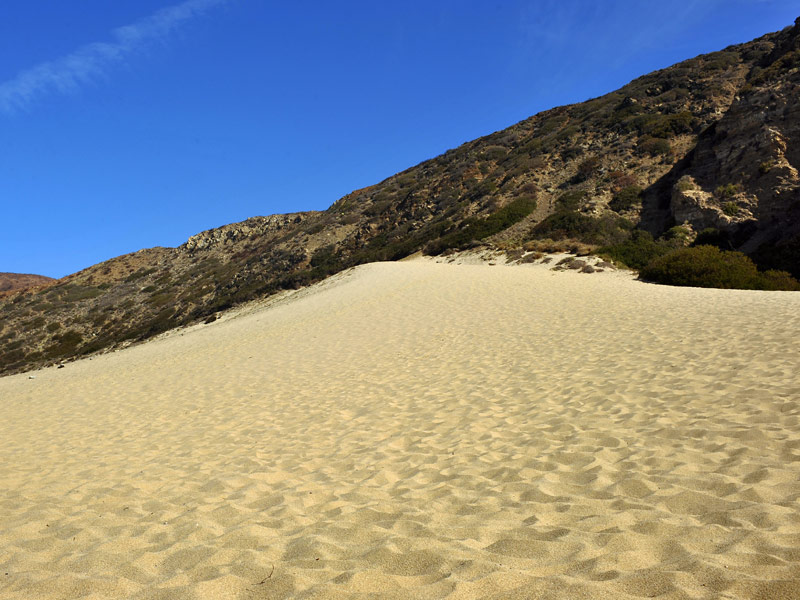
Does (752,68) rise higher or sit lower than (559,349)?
higher

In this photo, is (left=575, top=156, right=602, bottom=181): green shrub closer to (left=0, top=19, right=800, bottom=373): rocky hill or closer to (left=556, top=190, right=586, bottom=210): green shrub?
(left=0, top=19, right=800, bottom=373): rocky hill

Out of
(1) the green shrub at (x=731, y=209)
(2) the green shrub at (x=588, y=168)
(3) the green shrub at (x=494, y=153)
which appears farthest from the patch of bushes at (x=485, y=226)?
(3) the green shrub at (x=494, y=153)

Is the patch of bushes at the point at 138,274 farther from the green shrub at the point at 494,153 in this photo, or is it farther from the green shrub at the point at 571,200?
the green shrub at the point at 571,200

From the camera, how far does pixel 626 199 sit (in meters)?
29.0

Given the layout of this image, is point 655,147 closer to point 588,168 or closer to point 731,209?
point 588,168

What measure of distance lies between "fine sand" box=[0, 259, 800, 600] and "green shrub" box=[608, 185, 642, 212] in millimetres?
17882

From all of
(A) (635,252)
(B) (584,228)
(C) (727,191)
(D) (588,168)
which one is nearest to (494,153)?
(D) (588,168)

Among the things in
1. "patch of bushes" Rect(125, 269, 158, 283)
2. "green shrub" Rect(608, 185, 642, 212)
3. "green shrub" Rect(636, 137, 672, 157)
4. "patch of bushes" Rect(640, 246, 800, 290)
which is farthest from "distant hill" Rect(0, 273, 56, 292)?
"patch of bushes" Rect(640, 246, 800, 290)

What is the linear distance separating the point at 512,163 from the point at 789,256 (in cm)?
2647

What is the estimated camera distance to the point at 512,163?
4175 cm

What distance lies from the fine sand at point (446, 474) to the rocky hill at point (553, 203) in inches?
585

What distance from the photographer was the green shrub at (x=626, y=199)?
28672 mm

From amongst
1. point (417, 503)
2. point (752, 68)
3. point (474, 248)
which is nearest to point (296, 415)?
point (417, 503)

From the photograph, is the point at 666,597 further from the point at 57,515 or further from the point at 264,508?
the point at 57,515
